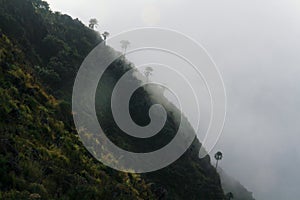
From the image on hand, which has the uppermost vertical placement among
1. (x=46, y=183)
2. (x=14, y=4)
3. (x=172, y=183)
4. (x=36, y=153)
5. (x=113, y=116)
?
(x=14, y=4)

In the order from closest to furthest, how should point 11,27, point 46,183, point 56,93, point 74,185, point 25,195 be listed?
point 25,195 → point 46,183 → point 74,185 → point 11,27 → point 56,93

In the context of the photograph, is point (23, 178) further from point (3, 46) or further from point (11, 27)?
point (11, 27)

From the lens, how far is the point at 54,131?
34.4m

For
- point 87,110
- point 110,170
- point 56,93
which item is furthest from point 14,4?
point 110,170

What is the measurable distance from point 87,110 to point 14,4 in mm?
20129

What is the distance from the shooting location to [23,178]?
20.4m

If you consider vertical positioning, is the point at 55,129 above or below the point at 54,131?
above

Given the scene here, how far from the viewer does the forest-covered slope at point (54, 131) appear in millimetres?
22703

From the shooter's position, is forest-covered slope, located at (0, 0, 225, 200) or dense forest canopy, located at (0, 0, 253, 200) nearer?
forest-covered slope, located at (0, 0, 225, 200)

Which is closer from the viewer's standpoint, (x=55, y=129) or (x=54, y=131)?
(x=54, y=131)

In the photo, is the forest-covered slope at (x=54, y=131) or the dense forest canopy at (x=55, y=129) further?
the dense forest canopy at (x=55, y=129)

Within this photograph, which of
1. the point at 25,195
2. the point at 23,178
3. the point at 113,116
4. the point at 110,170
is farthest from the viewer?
the point at 113,116

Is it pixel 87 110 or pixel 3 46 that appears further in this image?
pixel 87 110

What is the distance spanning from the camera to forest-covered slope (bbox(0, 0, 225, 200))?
2270cm
